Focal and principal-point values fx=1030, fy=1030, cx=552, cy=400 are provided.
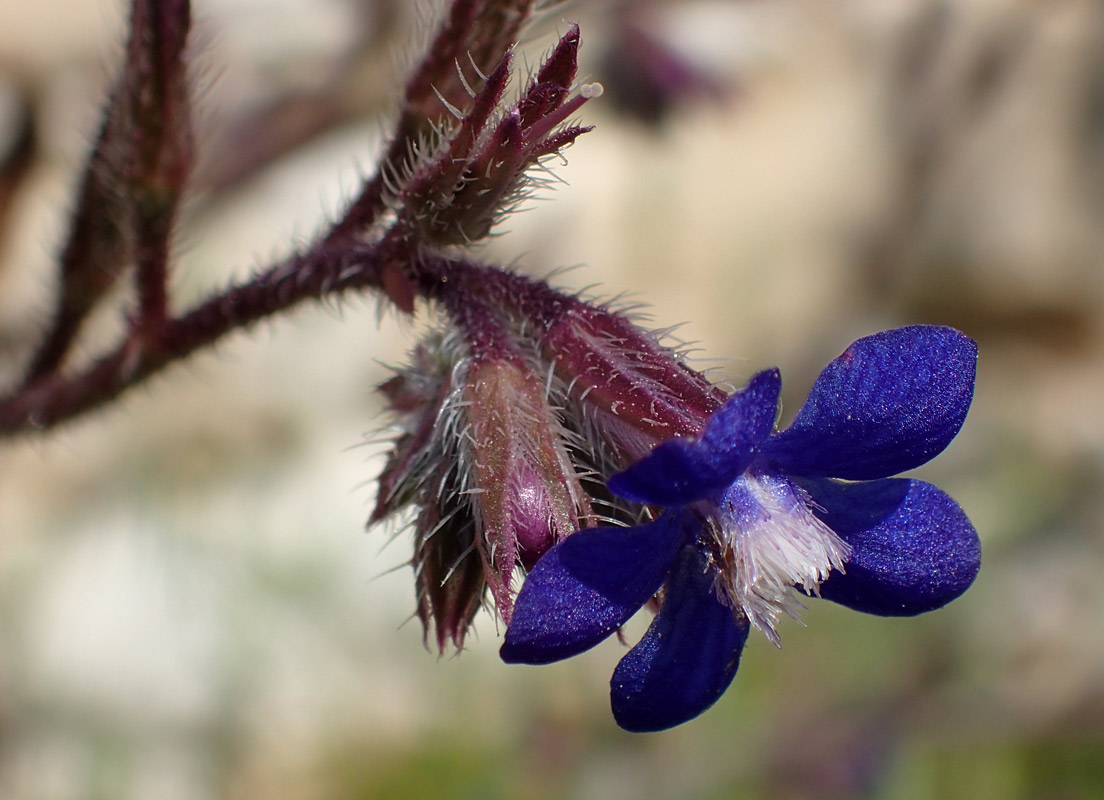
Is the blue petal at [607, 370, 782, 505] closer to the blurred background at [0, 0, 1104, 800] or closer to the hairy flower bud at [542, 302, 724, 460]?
the hairy flower bud at [542, 302, 724, 460]

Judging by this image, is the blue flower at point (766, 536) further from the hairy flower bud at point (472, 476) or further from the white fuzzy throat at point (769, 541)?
the hairy flower bud at point (472, 476)

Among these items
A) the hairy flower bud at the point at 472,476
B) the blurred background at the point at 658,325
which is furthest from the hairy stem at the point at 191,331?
the blurred background at the point at 658,325

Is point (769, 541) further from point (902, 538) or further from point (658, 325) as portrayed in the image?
point (658, 325)

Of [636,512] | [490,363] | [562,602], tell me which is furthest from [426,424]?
[562,602]

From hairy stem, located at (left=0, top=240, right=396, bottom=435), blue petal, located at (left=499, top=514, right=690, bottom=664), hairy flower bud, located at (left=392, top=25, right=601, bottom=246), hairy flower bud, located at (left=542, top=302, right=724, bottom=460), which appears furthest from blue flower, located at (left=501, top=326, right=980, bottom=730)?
hairy stem, located at (left=0, top=240, right=396, bottom=435)

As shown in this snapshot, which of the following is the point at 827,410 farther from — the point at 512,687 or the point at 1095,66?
the point at 1095,66

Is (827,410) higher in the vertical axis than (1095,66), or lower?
lower
